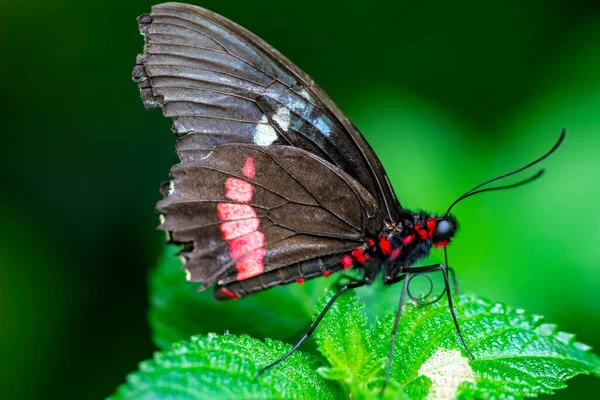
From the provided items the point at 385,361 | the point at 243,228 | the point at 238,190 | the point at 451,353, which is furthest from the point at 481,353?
the point at 238,190

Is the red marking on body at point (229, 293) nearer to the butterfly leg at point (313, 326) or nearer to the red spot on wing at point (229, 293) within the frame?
the red spot on wing at point (229, 293)

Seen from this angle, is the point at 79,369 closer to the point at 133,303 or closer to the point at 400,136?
the point at 133,303

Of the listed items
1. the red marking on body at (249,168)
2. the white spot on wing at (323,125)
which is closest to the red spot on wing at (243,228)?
the red marking on body at (249,168)

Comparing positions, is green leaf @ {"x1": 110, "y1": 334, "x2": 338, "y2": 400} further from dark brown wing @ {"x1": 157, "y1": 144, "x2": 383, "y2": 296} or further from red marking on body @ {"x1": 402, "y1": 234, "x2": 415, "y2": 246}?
red marking on body @ {"x1": 402, "y1": 234, "x2": 415, "y2": 246}

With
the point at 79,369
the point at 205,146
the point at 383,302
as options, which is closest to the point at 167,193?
the point at 205,146

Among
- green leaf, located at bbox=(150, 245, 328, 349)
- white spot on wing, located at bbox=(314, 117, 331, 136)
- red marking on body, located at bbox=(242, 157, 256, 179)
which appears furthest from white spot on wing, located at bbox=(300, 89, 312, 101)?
green leaf, located at bbox=(150, 245, 328, 349)

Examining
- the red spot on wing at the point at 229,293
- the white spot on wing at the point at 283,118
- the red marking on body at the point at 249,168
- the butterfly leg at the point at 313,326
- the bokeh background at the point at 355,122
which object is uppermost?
the bokeh background at the point at 355,122
